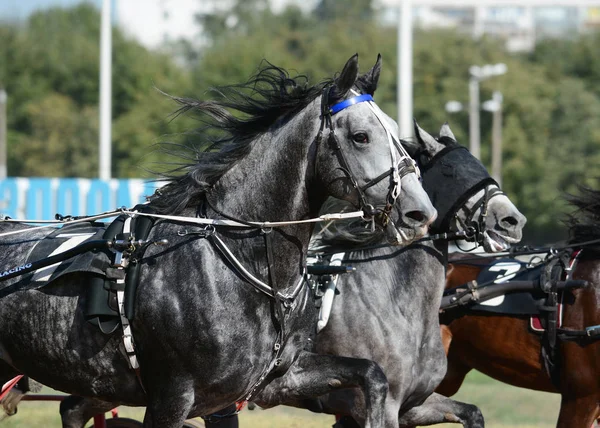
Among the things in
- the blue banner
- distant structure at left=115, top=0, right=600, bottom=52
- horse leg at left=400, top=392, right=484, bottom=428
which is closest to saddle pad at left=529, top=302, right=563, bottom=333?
horse leg at left=400, top=392, right=484, bottom=428

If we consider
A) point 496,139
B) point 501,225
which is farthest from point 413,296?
point 496,139

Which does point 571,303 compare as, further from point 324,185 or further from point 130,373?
point 130,373

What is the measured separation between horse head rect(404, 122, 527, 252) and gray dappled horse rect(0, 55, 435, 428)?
63.9 inches

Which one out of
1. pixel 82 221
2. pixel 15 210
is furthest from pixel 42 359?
pixel 15 210

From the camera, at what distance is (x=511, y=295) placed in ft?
23.6

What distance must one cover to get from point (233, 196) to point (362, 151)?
722 millimetres

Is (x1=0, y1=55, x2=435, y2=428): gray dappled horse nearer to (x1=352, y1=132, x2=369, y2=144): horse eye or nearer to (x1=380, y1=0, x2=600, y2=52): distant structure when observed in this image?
(x1=352, y1=132, x2=369, y2=144): horse eye

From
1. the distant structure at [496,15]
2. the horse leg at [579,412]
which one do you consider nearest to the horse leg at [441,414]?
the horse leg at [579,412]

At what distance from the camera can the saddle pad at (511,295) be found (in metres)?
7.04

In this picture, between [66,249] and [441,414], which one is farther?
[441,414]

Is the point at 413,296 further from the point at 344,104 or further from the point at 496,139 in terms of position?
the point at 496,139

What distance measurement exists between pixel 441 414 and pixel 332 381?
1293mm

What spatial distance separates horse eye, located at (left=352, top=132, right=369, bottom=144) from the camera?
183 inches

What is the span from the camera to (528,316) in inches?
278
